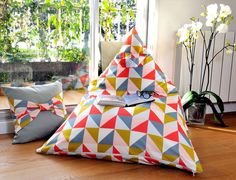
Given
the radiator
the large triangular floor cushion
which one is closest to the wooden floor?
the large triangular floor cushion

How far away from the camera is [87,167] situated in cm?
168

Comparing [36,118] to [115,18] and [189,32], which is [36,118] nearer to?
[115,18]

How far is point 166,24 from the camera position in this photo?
2.64 m

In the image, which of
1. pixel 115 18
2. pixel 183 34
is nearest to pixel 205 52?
pixel 183 34

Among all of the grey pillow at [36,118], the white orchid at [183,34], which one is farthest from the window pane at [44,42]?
the white orchid at [183,34]

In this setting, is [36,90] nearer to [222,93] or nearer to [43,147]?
[43,147]

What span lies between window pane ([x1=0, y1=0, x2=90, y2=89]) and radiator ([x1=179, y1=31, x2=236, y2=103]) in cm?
88

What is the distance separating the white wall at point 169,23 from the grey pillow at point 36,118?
107 centimetres

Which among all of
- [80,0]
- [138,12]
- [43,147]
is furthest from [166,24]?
[43,147]

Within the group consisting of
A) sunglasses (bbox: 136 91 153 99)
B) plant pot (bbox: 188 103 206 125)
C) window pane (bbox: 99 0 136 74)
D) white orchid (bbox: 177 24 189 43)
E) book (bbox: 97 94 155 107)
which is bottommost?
plant pot (bbox: 188 103 206 125)

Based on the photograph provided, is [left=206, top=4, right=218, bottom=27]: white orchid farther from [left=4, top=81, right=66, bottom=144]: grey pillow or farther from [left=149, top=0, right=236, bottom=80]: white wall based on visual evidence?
[left=4, top=81, right=66, bottom=144]: grey pillow

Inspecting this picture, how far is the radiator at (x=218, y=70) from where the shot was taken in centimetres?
268

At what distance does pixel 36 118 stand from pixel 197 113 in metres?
1.34

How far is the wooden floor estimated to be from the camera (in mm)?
1600
